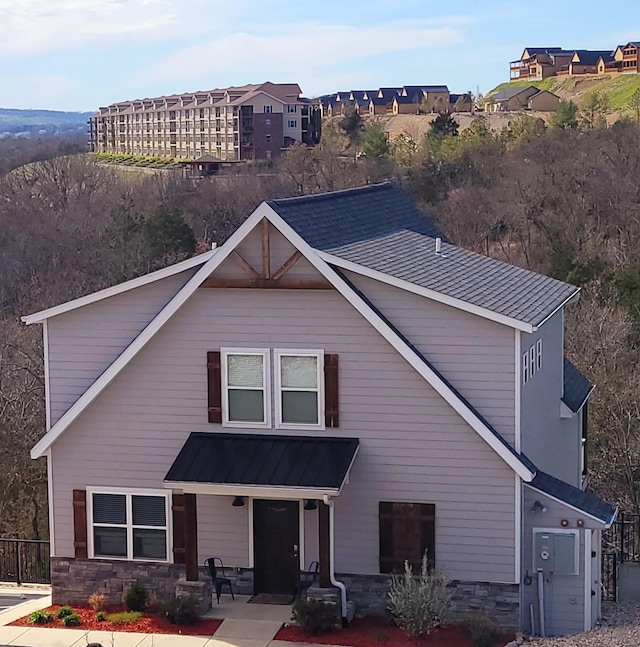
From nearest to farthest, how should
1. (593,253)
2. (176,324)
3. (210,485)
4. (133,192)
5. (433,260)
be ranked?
(210,485) → (176,324) → (433,260) → (593,253) → (133,192)

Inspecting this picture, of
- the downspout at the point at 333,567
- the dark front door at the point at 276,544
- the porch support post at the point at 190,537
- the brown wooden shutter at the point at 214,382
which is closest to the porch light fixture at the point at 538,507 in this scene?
the downspout at the point at 333,567

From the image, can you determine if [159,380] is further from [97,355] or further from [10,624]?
[10,624]

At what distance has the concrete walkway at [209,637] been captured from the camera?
1636 centimetres

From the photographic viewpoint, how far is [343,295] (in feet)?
56.5

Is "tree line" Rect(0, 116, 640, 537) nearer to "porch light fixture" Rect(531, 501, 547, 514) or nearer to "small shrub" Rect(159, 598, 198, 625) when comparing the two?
"small shrub" Rect(159, 598, 198, 625)

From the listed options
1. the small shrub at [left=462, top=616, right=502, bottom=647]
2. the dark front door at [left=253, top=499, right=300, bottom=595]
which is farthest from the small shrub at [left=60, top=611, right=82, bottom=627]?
the small shrub at [left=462, top=616, right=502, bottom=647]

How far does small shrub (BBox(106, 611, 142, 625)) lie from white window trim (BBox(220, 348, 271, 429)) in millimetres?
3257

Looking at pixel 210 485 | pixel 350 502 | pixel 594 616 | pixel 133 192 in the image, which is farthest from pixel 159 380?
pixel 133 192

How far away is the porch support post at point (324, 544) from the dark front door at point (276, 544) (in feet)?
2.82

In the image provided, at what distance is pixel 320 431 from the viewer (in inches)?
697

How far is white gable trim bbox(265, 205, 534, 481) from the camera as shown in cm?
1647

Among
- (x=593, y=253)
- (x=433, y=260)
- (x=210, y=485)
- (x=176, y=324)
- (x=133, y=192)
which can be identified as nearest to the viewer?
(x=210, y=485)

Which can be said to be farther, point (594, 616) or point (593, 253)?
point (593, 253)

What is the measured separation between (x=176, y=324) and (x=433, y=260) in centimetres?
476
